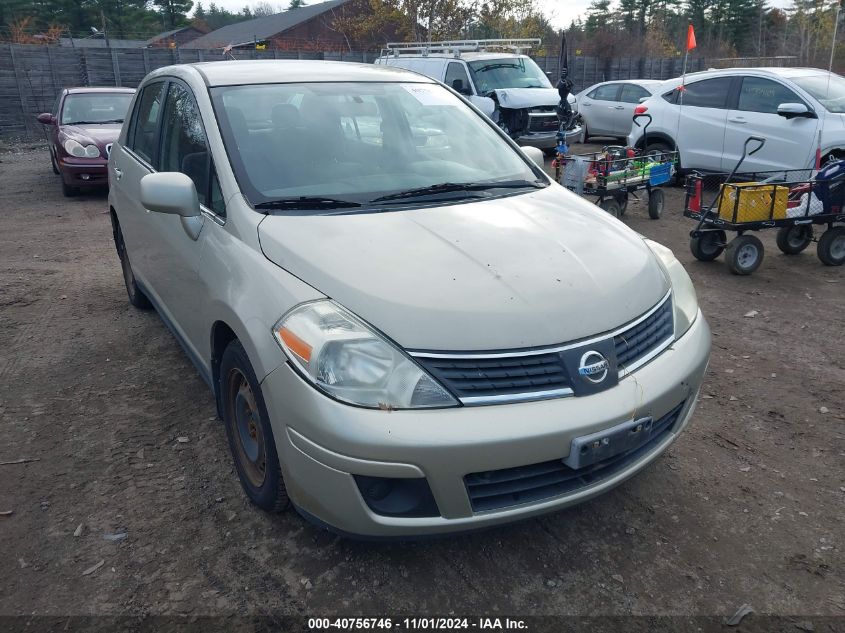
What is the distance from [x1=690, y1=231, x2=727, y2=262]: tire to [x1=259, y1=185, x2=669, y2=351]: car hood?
4071mm

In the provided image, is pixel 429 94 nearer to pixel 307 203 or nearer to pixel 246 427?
pixel 307 203

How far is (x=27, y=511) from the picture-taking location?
2.92 meters

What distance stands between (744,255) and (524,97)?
25.9 feet

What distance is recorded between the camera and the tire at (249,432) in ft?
8.34

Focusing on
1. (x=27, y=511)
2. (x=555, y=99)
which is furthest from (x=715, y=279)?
(x=555, y=99)

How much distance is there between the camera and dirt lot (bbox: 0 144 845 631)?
241 cm

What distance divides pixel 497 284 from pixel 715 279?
452 centimetres

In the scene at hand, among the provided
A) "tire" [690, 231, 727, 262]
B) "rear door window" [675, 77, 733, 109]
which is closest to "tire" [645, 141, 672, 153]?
"rear door window" [675, 77, 733, 109]

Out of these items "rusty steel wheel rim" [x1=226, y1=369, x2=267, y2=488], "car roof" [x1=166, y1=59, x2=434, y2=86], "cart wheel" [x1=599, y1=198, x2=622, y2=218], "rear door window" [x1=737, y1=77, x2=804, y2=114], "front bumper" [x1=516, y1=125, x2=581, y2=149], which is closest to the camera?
"rusty steel wheel rim" [x1=226, y1=369, x2=267, y2=488]

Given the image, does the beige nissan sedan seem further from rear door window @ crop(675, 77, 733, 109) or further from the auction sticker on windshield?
rear door window @ crop(675, 77, 733, 109)

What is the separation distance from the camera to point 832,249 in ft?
21.6

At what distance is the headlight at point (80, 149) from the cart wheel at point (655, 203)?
8099mm

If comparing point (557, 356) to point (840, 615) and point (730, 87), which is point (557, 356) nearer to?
point (840, 615)

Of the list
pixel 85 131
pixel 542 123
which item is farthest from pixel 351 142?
pixel 542 123
